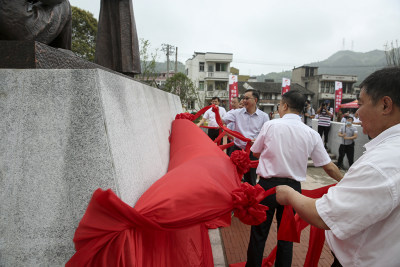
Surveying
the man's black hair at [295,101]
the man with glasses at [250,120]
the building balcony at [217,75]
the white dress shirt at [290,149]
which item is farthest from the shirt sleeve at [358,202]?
the building balcony at [217,75]

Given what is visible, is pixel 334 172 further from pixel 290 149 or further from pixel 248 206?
pixel 248 206

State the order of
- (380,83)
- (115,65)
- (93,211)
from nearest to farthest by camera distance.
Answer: (93,211) < (380,83) < (115,65)

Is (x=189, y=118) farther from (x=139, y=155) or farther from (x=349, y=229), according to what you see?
(x=349, y=229)

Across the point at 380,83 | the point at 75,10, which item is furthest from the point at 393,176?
the point at 75,10

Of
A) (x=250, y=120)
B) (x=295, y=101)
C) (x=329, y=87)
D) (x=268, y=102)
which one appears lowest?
(x=250, y=120)

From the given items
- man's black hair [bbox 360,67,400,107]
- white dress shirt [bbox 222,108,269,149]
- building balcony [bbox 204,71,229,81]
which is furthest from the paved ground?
building balcony [bbox 204,71,229,81]

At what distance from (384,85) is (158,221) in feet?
3.77

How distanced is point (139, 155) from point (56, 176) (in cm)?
43

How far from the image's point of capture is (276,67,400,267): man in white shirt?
0.90 metres

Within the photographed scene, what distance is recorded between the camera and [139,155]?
134 cm

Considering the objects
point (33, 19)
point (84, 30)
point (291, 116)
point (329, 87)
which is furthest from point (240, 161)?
point (329, 87)

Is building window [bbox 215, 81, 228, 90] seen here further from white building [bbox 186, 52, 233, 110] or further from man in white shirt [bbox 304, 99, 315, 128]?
man in white shirt [bbox 304, 99, 315, 128]

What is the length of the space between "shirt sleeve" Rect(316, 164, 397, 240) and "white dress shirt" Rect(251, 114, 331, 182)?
123 centimetres

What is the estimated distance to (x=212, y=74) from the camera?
3712 cm
